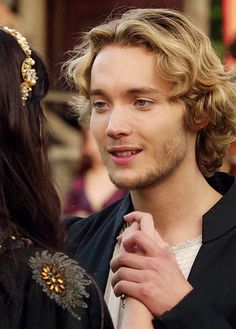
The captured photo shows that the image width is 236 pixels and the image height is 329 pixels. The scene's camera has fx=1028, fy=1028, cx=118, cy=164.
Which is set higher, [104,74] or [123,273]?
[104,74]

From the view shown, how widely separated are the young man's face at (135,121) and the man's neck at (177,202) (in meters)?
0.05

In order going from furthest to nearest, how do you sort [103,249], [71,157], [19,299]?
[71,157], [103,249], [19,299]

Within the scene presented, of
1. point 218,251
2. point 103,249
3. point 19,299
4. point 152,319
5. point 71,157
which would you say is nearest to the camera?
point 19,299

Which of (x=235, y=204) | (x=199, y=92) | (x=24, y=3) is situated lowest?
(x=24, y=3)

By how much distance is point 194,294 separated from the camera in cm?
312

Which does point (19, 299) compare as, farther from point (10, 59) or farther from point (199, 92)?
point (199, 92)

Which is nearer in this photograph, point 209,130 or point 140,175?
point 140,175

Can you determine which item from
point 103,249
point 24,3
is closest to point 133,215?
point 103,249

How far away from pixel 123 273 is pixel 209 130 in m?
0.88

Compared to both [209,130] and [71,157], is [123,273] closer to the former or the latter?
[209,130]

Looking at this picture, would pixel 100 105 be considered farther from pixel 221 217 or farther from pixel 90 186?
pixel 90 186

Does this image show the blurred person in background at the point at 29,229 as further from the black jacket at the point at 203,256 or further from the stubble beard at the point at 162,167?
the stubble beard at the point at 162,167

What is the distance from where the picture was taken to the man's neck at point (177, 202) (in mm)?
3574

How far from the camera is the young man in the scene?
3375 mm
